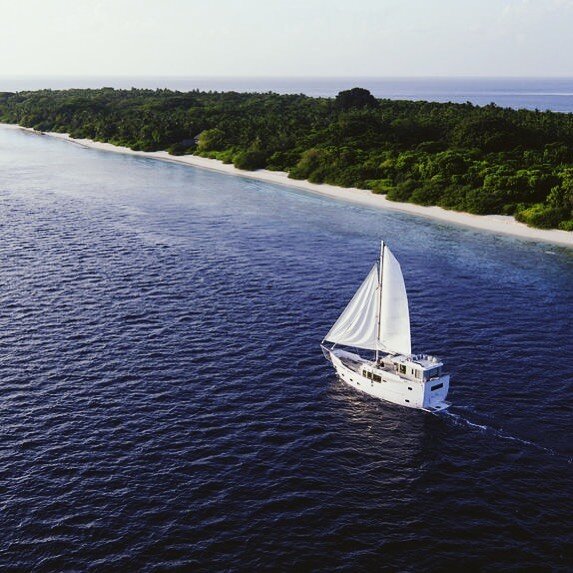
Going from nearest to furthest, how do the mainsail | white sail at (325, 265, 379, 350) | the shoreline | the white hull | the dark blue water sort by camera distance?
the dark blue water, the white hull, the mainsail, white sail at (325, 265, 379, 350), the shoreline

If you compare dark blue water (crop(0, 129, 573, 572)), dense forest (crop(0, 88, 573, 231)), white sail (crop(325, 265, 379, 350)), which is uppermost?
dense forest (crop(0, 88, 573, 231))

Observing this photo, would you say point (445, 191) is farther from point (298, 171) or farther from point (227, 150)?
point (227, 150)

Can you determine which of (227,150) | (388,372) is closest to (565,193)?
(388,372)

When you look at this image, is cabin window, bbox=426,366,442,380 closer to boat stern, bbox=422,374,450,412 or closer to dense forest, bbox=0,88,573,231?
boat stern, bbox=422,374,450,412

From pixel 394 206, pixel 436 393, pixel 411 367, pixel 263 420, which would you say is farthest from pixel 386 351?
pixel 394 206

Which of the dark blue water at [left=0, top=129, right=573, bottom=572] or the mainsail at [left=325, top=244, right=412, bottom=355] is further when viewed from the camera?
the mainsail at [left=325, top=244, right=412, bottom=355]

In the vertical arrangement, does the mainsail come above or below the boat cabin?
above

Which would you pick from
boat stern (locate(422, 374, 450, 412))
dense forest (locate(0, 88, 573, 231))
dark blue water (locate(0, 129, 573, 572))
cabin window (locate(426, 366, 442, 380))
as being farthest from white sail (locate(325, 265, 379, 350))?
dense forest (locate(0, 88, 573, 231))

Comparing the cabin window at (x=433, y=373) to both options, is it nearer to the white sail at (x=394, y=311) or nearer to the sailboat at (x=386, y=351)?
the sailboat at (x=386, y=351)
